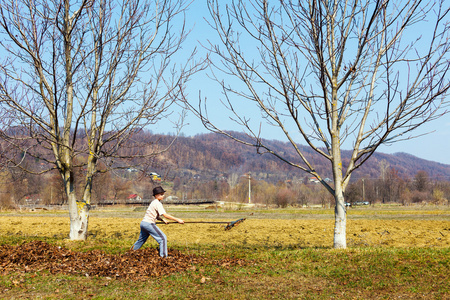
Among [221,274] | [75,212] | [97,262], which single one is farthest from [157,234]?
[75,212]

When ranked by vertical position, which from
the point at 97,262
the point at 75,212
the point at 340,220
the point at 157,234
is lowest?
the point at 97,262

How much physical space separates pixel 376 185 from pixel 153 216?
109512mm

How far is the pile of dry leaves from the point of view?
7.85 meters

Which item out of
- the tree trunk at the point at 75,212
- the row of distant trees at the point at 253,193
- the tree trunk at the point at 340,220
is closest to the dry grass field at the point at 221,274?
the tree trunk at the point at 340,220

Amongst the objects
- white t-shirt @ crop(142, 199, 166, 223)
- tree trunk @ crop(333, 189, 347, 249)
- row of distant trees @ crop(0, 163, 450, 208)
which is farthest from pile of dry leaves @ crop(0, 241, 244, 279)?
row of distant trees @ crop(0, 163, 450, 208)

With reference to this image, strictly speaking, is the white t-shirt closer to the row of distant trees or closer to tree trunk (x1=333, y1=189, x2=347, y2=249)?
tree trunk (x1=333, y1=189, x2=347, y2=249)

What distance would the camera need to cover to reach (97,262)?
27.6ft

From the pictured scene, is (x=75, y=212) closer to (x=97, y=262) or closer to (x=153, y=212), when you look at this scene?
(x=153, y=212)

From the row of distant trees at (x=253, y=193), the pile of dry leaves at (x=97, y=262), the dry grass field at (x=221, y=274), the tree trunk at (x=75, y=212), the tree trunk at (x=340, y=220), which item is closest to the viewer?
the dry grass field at (x=221, y=274)

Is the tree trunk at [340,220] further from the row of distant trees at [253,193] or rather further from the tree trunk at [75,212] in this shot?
the row of distant trees at [253,193]

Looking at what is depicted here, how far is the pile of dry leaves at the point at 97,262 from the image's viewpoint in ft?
25.7

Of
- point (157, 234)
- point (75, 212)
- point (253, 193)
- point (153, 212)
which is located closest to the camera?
point (157, 234)

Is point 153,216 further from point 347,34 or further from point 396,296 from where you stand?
point 347,34

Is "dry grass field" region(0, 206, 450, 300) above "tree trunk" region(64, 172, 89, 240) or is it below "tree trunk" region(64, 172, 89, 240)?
below
